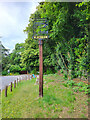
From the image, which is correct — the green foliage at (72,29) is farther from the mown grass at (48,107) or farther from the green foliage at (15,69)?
the green foliage at (15,69)

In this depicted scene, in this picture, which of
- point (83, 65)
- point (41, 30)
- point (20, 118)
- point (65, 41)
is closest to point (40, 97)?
point (20, 118)

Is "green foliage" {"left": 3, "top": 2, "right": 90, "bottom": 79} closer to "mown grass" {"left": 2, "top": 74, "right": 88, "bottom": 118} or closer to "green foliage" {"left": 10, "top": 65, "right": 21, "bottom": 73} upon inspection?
"mown grass" {"left": 2, "top": 74, "right": 88, "bottom": 118}

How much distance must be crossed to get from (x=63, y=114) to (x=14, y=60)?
1728cm

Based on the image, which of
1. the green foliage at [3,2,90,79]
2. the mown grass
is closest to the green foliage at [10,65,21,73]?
the green foliage at [3,2,90,79]

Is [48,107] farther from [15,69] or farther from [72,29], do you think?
[15,69]

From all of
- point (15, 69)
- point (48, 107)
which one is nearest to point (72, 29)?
point (48, 107)

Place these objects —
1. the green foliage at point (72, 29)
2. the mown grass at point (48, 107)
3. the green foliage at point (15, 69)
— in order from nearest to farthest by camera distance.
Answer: the mown grass at point (48, 107)
the green foliage at point (72, 29)
the green foliage at point (15, 69)

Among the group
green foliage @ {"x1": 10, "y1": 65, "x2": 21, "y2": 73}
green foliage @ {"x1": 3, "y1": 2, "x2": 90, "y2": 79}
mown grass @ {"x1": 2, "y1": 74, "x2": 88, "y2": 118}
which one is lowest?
mown grass @ {"x1": 2, "y1": 74, "x2": 88, "y2": 118}

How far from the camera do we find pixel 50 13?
494 cm

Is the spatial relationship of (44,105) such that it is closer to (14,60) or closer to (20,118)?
(20,118)

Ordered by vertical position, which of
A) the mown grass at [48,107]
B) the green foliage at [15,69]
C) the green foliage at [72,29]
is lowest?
the mown grass at [48,107]

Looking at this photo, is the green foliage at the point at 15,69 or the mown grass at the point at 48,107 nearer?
the mown grass at the point at 48,107

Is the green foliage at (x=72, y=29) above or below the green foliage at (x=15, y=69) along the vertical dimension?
above

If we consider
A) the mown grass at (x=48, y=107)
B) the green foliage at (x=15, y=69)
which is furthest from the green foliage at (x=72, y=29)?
the green foliage at (x=15, y=69)
